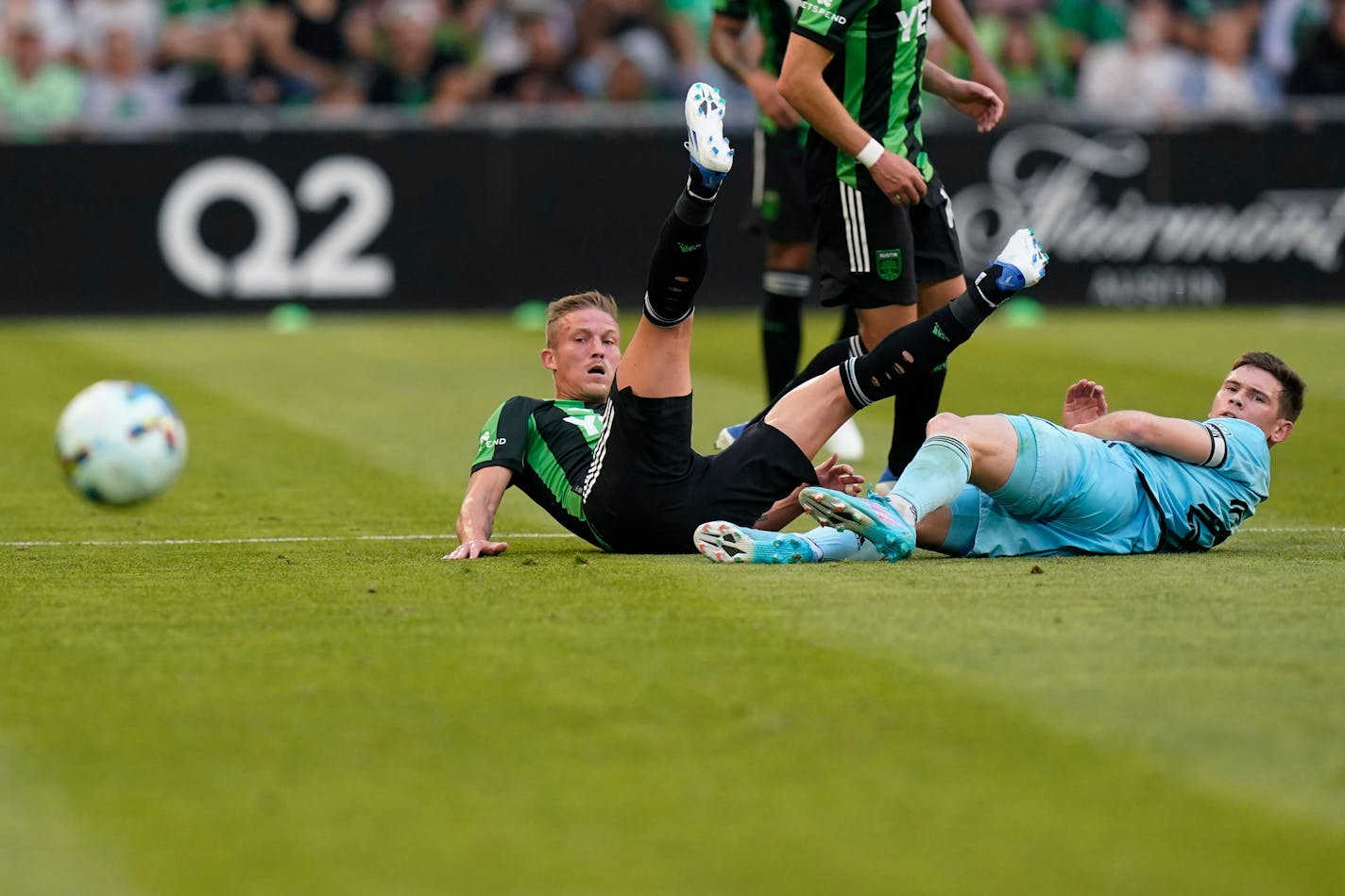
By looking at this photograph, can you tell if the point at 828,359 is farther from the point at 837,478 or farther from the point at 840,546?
the point at 840,546

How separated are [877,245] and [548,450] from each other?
1.47 metres

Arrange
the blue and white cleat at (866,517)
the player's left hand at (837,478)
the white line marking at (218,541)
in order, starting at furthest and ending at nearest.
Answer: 1. the white line marking at (218,541)
2. the player's left hand at (837,478)
3. the blue and white cleat at (866,517)

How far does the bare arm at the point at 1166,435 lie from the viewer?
6.12 meters

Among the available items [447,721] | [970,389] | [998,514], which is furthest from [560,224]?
[447,721]

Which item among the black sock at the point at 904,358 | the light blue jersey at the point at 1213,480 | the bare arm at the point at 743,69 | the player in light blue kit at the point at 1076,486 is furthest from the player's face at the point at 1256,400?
the bare arm at the point at 743,69

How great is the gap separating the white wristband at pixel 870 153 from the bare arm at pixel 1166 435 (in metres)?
1.41

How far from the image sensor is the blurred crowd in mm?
17578

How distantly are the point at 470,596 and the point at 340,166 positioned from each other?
11860 mm

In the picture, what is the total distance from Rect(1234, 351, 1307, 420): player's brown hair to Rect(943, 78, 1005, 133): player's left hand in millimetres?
1787

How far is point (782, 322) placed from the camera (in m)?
9.33

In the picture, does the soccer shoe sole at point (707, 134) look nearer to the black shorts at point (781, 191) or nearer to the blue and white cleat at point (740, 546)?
the blue and white cleat at point (740, 546)

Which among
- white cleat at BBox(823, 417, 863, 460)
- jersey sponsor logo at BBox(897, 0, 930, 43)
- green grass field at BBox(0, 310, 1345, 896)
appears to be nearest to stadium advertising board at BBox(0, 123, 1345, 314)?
white cleat at BBox(823, 417, 863, 460)

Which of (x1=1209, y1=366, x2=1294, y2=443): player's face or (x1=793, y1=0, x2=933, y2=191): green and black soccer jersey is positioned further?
(x1=793, y1=0, x2=933, y2=191): green and black soccer jersey

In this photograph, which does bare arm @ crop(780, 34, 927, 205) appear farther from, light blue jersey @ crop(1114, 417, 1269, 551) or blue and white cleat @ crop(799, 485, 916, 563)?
blue and white cleat @ crop(799, 485, 916, 563)
